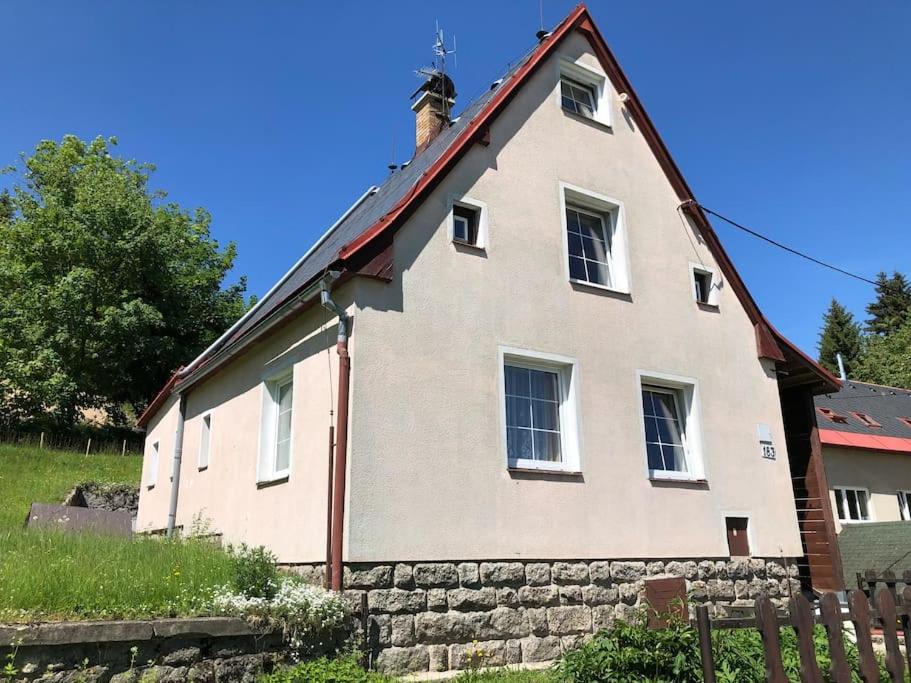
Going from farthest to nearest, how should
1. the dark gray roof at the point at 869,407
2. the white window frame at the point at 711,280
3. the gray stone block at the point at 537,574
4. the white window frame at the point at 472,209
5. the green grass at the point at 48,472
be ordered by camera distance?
the dark gray roof at the point at 869,407
the green grass at the point at 48,472
the white window frame at the point at 711,280
the white window frame at the point at 472,209
the gray stone block at the point at 537,574

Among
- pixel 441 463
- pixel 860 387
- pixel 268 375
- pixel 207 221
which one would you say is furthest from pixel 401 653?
pixel 207 221

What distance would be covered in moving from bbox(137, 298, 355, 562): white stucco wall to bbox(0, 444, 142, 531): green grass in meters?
6.58

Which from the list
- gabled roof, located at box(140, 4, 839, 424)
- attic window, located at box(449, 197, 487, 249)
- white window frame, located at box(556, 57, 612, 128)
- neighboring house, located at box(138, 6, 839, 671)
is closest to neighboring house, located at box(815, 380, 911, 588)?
neighboring house, located at box(138, 6, 839, 671)

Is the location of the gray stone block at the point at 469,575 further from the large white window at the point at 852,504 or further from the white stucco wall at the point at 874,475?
the large white window at the point at 852,504

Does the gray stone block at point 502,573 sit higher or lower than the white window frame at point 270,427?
lower

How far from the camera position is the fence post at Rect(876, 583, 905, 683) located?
15.1 feet

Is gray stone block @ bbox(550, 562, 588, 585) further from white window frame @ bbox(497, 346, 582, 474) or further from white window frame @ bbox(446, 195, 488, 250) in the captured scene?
white window frame @ bbox(446, 195, 488, 250)

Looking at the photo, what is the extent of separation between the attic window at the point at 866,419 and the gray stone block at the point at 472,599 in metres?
16.5

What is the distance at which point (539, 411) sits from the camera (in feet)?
30.5

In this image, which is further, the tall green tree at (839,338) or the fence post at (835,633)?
the tall green tree at (839,338)

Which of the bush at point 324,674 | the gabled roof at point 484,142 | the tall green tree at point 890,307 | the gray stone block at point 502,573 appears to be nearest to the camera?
the bush at point 324,674

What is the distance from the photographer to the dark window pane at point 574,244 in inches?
416

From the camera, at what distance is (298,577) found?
293 inches

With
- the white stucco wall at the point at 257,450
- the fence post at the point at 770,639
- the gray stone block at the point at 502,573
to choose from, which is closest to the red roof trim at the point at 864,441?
the gray stone block at the point at 502,573
